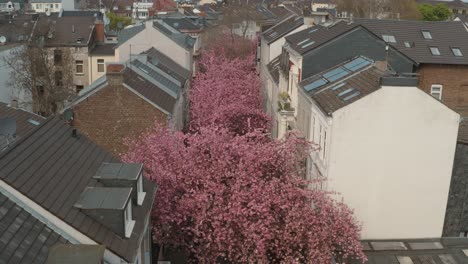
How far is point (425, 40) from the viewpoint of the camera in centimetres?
3606

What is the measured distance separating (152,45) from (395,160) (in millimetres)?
28968

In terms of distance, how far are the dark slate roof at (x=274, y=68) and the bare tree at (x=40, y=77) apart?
18643 mm

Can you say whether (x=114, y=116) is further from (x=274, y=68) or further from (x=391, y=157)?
(x=274, y=68)

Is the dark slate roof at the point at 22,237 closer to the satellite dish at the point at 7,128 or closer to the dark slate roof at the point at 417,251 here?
the satellite dish at the point at 7,128

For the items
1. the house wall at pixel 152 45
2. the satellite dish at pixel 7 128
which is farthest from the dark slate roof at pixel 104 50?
the satellite dish at pixel 7 128

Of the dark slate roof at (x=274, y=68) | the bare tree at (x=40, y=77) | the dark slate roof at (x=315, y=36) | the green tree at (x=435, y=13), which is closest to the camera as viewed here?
the dark slate roof at (x=315, y=36)

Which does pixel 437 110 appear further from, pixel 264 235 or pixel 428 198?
pixel 264 235

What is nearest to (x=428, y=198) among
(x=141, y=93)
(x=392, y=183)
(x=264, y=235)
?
(x=392, y=183)

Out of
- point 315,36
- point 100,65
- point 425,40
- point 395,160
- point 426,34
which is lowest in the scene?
point 100,65

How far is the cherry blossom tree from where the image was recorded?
55.0 feet

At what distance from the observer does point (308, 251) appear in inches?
665

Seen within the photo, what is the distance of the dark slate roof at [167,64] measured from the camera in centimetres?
3822

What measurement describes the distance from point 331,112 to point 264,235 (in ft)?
20.6

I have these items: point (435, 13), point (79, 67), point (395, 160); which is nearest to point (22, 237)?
point (395, 160)
